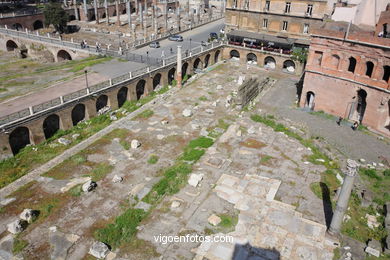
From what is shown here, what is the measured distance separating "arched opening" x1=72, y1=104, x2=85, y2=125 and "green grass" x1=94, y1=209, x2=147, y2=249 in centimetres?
1711

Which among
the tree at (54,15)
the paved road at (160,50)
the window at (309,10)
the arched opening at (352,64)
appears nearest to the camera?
the arched opening at (352,64)

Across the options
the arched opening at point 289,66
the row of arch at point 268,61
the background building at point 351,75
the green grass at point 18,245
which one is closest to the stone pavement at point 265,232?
the green grass at point 18,245

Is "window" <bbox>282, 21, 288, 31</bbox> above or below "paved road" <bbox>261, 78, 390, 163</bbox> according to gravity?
above

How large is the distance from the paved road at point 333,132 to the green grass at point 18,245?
27375 mm

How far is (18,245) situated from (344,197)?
20295 millimetres

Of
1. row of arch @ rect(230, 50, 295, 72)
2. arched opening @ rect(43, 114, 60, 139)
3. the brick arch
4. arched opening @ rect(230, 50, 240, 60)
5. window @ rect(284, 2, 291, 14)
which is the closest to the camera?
arched opening @ rect(43, 114, 60, 139)

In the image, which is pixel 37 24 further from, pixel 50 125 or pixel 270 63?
pixel 270 63

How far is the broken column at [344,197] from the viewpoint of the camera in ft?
61.4

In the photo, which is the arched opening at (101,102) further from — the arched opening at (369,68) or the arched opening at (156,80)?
the arched opening at (369,68)

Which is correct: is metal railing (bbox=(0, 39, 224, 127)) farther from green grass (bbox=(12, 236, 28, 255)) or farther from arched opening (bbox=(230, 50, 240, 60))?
arched opening (bbox=(230, 50, 240, 60))

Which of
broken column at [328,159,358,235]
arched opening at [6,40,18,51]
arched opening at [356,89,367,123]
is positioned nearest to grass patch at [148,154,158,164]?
broken column at [328,159,358,235]

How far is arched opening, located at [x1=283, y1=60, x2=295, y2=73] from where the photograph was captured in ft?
176

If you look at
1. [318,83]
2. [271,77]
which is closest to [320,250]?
[318,83]

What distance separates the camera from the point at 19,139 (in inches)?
1203
